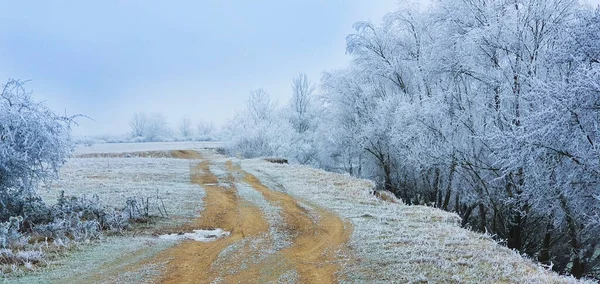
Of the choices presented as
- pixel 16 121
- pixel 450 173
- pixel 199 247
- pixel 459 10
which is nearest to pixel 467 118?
pixel 450 173

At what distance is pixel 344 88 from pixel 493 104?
14.3 metres

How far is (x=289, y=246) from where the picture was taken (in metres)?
8.43

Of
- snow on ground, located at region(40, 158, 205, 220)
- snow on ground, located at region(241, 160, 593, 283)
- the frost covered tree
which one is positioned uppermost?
the frost covered tree

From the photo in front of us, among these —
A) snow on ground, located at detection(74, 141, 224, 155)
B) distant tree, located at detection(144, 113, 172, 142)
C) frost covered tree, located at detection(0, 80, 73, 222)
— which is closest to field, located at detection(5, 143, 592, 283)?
frost covered tree, located at detection(0, 80, 73, 222)

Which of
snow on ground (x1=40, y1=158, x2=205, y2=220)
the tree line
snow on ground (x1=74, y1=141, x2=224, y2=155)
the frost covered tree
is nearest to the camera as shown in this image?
the frost covered tree

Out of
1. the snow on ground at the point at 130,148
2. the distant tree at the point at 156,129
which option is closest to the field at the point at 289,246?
the snow on ground at the point at 130,148

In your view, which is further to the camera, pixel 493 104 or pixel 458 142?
pixel 458 142

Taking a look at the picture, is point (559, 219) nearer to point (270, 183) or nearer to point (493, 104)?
point (493, 104)

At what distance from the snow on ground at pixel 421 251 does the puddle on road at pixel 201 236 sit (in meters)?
2.93

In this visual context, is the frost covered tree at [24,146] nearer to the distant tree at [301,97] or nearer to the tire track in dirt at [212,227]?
the tire track in dirt at [212,227]

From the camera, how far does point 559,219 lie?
1142cm

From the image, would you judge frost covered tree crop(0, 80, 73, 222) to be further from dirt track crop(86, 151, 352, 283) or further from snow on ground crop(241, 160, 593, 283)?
snow on ground crop(241, 160, 593, 283)

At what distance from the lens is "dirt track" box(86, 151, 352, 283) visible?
21.9 ft

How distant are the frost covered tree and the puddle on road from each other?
3.25 metres
